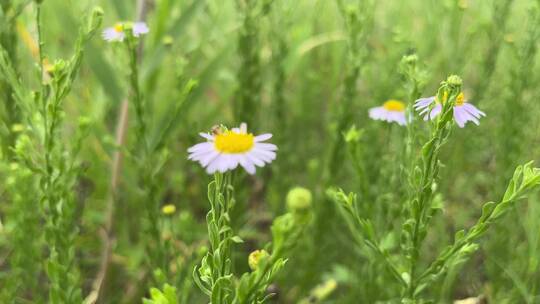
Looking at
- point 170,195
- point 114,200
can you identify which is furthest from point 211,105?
point 114,200

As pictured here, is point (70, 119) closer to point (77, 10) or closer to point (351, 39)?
point (77, 10)

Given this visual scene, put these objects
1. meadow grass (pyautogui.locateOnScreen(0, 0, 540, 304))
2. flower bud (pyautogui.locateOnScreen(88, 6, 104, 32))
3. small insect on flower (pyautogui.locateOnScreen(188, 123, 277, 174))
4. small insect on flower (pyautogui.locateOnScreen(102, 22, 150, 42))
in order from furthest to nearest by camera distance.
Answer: small insect on flower (pyautogui.locateOnScreen(102, 22, 150, 42)) → flower bud (pyautogui.locateOnScreen(88, 6, 104, 32)) → meadow grass (pyautogui.locateOnScreen(0, 0, 540, 304)) → small insect on flower (pyautogui.locateOnScreen(188, 123, 277, 174))

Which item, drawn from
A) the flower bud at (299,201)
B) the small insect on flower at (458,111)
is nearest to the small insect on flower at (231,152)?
the flower bud at (299,201)

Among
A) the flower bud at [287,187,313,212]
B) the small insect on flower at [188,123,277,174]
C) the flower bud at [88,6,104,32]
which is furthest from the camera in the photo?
the flower bud at [88,6,104,32]

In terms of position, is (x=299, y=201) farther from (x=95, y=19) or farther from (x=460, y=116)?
(x=95, y=19)

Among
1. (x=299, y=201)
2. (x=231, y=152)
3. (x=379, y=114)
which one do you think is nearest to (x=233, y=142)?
(x=231, y=152)

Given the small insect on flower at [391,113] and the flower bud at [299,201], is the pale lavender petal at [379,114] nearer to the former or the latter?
the small insect on flower at [391,113]

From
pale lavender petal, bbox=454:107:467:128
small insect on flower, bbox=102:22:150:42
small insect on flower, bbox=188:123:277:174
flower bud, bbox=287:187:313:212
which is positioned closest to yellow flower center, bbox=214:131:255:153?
small insect on flower, bbox=188:123:277:174

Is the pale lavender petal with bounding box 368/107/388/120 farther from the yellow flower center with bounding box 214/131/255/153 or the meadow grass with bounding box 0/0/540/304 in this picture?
the yellow flower center with bounding box 214/131/255/153

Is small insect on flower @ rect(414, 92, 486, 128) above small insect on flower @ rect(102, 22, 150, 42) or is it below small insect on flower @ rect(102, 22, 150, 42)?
below
